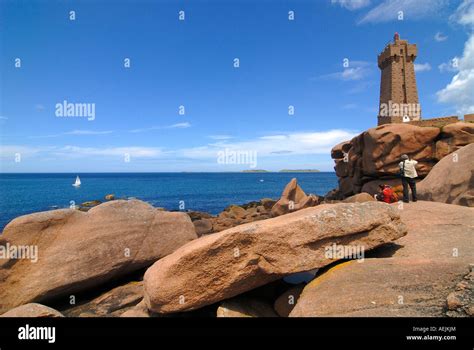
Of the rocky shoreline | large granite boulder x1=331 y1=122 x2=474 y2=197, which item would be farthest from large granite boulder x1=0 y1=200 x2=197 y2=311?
large granite boulder x1=331 y1=122 x2=474 y2=197

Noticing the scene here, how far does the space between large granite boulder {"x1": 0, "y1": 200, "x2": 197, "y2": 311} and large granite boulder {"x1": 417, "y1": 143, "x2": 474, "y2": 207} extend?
39.2 ft

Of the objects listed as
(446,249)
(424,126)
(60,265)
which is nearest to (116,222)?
(60,265)

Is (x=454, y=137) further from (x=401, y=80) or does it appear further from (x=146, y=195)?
(x=146, y=195)

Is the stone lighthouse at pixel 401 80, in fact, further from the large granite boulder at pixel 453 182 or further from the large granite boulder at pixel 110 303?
the large granite boulder at pixel 110 303

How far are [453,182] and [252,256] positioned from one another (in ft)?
37.6

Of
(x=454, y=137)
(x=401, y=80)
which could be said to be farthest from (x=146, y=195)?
(x=454, y=137)

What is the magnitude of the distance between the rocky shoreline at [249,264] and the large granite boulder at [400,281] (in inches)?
0.8

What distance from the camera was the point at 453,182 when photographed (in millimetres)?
12484

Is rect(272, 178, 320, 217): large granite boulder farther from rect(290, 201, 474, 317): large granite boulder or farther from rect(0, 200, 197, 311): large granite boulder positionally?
rect(290, 201, 474, 317): large granite boulder
